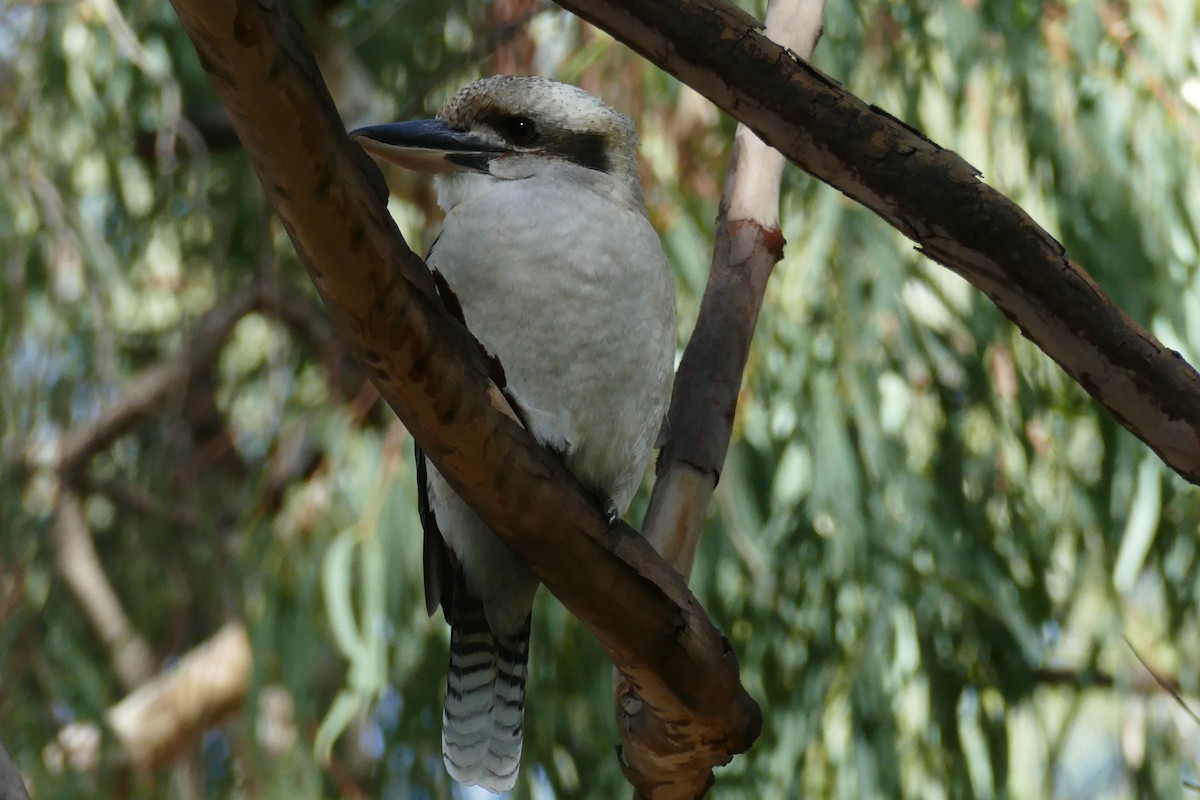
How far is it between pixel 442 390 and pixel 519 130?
0.78 m

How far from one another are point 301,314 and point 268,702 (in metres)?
0.74

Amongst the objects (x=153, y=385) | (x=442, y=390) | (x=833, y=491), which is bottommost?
(x=153, y=385)

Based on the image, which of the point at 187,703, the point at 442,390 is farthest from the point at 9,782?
the point at 187,703

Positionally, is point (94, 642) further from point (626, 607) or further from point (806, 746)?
point (626, 607)

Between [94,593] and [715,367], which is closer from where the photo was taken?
[715,367]

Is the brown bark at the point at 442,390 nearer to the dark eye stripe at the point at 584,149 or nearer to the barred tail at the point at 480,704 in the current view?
the barred tail at the point at 480,704

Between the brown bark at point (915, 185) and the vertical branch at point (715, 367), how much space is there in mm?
435

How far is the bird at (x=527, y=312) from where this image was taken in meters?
1.52

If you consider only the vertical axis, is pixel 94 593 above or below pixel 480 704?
below

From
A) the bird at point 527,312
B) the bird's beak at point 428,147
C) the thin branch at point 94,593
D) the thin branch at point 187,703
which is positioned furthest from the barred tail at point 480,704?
the thin branch at point 94,593

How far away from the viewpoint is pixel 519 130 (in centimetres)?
174

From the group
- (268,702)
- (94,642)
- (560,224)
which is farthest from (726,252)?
(94,642)

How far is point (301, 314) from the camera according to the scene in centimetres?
286

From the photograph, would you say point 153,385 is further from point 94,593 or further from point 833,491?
point 833,491
